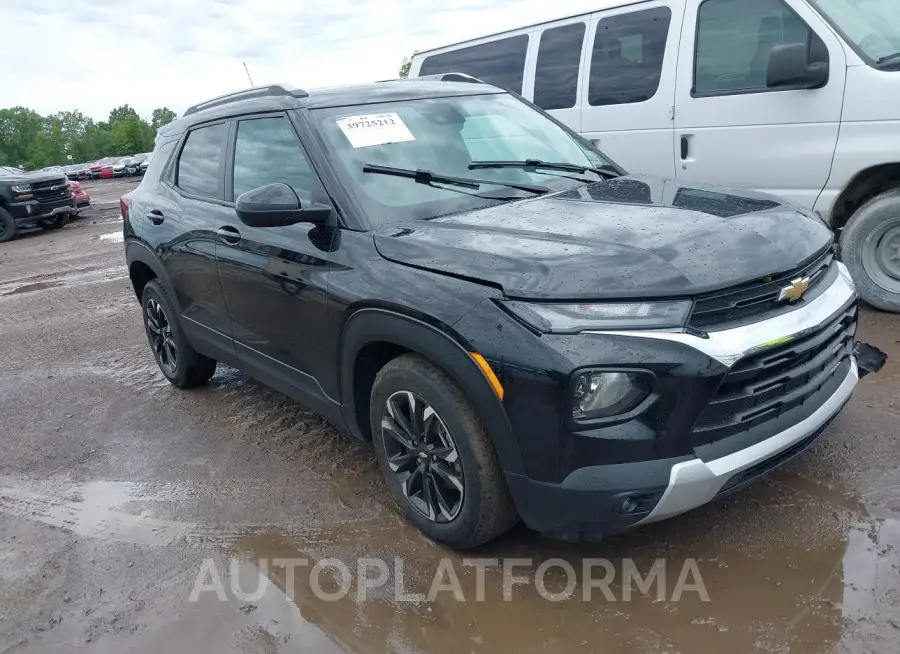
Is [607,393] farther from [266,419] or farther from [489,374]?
[266,419]

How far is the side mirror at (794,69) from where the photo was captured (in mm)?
4621

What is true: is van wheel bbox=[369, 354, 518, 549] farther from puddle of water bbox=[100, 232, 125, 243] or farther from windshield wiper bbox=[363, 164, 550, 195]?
puddle of water bbox=[100, 232, 125, 243]

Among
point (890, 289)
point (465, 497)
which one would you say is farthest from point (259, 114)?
point (890, 289)

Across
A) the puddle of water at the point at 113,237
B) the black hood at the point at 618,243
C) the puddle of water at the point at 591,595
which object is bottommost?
the puddle of water at the point at 591,595

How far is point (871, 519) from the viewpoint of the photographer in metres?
2.96

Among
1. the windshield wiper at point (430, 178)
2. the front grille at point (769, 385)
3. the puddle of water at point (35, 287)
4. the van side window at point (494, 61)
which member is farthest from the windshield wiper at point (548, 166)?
the puddle of water at point (35, 287)

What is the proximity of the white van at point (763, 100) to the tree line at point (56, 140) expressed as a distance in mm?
97761

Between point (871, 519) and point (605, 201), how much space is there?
1.64 meters

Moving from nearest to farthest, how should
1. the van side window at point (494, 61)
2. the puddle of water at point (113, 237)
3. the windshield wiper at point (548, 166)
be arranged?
the windshield wiper at point (548, 166) → the van side window at point (494, 61) → the puddle of water at point (113, 237)

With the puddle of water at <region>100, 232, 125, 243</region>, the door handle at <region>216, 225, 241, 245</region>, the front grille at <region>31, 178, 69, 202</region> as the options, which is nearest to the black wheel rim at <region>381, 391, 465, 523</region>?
the door handle at <region>216, 225, 241, 245</region>

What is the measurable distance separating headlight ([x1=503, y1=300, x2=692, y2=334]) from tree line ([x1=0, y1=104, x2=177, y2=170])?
101 meters

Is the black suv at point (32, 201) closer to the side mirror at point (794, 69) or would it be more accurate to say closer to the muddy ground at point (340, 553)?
the muddy ground at point (340, 553)

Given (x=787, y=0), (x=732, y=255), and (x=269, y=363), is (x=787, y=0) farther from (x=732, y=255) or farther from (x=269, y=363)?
(x=269, y=363)

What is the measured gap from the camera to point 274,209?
10.3 feet
